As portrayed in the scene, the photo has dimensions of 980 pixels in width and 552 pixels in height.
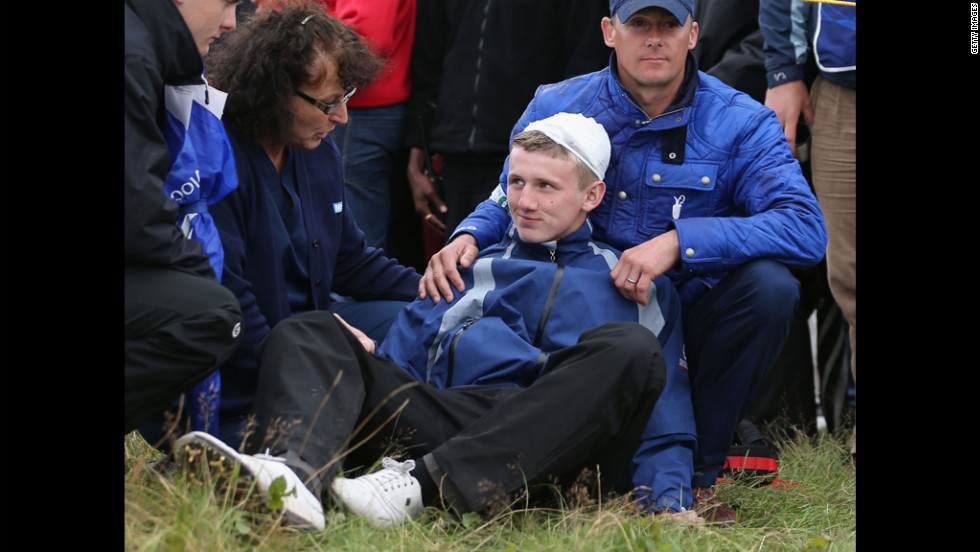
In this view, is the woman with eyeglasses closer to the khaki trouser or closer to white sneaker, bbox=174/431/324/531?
white sneaker, bbox=174/431/324/531

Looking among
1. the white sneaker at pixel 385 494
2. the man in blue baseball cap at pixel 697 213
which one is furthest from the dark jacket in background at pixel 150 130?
the man in blue baseball cap at pixel 697 213

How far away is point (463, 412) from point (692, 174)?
129cm

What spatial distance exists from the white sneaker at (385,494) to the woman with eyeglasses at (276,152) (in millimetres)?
737

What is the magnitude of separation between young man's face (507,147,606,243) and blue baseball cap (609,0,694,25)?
0.65 m

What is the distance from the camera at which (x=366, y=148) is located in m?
5.53

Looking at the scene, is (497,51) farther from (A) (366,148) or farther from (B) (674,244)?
(B) (674,244)

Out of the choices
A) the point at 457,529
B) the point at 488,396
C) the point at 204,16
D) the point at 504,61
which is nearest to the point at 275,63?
the point at 204,16

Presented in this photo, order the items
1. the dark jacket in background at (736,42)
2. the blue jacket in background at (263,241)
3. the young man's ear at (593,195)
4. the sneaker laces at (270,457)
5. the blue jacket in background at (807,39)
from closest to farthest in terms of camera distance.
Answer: the sneaker laces at (270,457)
the blue jacket in background at (263,241)
the young man's ear at (593,195)
the blue jacket in background at (807,39)
the dark jacket in background at (736,42)

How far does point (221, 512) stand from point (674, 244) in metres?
1.81

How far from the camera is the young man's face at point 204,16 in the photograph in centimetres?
312

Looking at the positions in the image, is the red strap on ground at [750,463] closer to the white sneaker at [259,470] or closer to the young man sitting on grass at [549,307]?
the young man sitting on grass at [549,307]

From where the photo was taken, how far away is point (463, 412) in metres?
3.29

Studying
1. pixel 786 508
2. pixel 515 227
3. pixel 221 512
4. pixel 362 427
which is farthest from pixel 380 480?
pixel 786 508

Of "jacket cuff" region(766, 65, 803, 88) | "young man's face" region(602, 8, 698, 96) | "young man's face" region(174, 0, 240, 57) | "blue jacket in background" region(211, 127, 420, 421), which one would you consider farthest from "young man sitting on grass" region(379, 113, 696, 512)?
"jacket cuff" region(766, 65, 803, 88)
